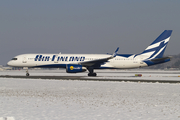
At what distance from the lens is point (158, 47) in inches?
1531

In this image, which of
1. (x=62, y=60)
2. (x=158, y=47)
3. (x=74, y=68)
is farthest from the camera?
(x=158, y=47)

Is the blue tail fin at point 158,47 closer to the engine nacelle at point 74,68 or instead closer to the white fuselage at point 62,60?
the white fuselage at point 62,60

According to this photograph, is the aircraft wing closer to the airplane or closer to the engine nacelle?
the airplane

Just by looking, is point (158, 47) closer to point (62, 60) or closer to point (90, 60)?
point (90, 60)

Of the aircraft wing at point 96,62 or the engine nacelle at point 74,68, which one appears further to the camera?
the aircraft wing at point 96,62

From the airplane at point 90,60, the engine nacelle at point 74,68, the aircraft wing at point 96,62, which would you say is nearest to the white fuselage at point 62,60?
the airplane at point 90,60

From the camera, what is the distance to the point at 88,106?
33.8 feet

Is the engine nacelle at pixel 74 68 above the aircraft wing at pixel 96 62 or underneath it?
underneath

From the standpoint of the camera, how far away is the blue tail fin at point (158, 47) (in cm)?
3834

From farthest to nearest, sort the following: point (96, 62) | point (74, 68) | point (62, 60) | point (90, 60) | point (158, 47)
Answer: point (158, 47) → point (90, 60) → point (62, 60) → point (96, 62) → point (74, 68)

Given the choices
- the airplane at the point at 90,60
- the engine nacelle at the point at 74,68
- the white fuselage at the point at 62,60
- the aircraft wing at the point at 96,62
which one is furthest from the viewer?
the white fuselage at the point at 62,60

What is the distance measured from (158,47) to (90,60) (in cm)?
1265

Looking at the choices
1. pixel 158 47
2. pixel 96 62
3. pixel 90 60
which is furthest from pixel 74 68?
pixel 158 47

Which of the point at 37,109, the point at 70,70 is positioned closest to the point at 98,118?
the point at 37,109
